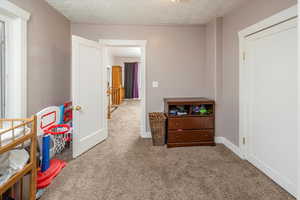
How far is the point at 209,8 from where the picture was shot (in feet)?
8.54

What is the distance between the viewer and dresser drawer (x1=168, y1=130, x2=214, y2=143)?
2947mm

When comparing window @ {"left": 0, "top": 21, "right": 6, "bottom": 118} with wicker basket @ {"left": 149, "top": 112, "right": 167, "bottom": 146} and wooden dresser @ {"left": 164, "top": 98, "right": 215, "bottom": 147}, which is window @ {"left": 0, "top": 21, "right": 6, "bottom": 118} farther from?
wooden dresser @ {"left": 164, "top": 98, "right": 215, "bottom": 147}

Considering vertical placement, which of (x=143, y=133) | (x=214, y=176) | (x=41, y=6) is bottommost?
(x=214, y=176)

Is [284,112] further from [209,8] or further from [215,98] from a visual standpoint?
[209,8]

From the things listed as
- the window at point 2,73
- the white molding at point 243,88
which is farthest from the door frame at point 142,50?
the white molding at point 243,88

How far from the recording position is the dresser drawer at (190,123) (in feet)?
9.58

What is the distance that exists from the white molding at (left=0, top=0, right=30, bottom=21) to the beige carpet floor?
190 centimetres

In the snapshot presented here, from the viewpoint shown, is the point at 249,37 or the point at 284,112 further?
the point at 249,37

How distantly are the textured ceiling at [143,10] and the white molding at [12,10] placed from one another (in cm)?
60

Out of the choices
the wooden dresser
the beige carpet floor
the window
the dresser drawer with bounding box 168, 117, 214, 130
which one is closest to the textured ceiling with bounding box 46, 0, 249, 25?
the window

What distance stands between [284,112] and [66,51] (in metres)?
3.39

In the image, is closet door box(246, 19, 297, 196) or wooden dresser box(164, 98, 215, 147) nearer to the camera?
closet door box(246, 19, 297, 196)

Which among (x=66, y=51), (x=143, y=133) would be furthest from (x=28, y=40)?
(x=143, y=133)

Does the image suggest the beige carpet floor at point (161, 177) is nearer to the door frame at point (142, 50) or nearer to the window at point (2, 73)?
the door frame at point (142, 50)
